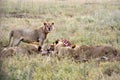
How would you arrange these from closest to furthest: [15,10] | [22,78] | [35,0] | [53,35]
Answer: [22,78] < [53,35] < [15,10] < [35,0]

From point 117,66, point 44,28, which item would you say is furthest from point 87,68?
point 44,28

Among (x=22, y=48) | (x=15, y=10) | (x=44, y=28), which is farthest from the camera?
(x=15, y=10)

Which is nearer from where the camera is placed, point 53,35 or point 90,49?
point 90,49

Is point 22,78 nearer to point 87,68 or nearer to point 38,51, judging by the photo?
point 87,68

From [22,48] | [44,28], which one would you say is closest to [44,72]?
[22,48]

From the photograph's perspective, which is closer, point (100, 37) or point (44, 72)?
point (44, 72)

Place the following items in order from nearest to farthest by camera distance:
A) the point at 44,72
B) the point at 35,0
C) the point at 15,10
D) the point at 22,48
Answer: the point at 44,72 < the point at 22,48 < the point at 15,10 < the point at 35,0

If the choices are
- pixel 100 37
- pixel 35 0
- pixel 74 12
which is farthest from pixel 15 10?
pixel 100 37

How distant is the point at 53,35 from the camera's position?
1320 cm

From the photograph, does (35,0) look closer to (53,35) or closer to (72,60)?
(53,35)

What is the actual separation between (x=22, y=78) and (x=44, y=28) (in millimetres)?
5244

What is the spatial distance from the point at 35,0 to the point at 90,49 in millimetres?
21279

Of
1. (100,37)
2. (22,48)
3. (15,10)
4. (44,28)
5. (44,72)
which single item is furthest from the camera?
(15,10)

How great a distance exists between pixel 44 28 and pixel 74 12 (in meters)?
11.9
